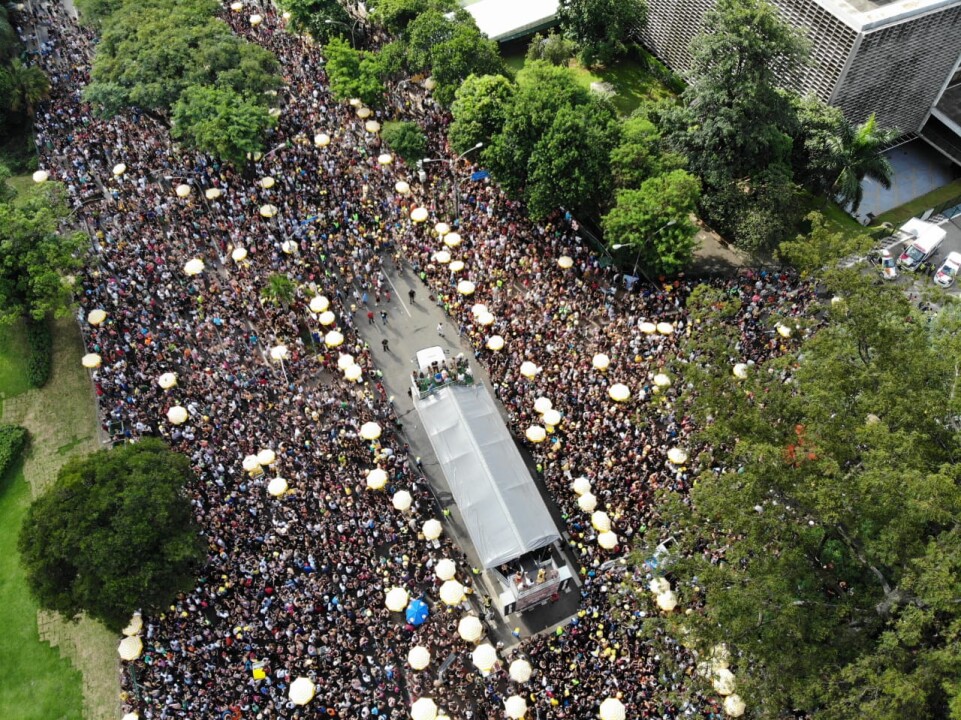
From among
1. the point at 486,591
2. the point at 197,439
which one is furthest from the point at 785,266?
the point at 197,439

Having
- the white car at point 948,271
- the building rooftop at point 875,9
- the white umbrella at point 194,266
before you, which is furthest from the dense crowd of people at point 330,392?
the building rooftop at point 875,9

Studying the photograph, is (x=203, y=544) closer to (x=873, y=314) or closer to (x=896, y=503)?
(x=896, y=503)

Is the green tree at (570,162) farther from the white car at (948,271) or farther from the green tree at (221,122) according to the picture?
the white car at (948,271)

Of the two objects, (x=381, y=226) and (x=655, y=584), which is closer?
(x=655, y=584)

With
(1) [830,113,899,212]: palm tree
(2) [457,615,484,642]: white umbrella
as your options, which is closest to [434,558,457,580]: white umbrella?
(2) [457,615,484,642]: white umbrella

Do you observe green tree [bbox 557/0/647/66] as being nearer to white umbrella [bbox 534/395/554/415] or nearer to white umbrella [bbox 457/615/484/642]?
white umbrella [bbox 534/395/554/415]

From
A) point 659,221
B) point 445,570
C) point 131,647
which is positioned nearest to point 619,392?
point 659,221
